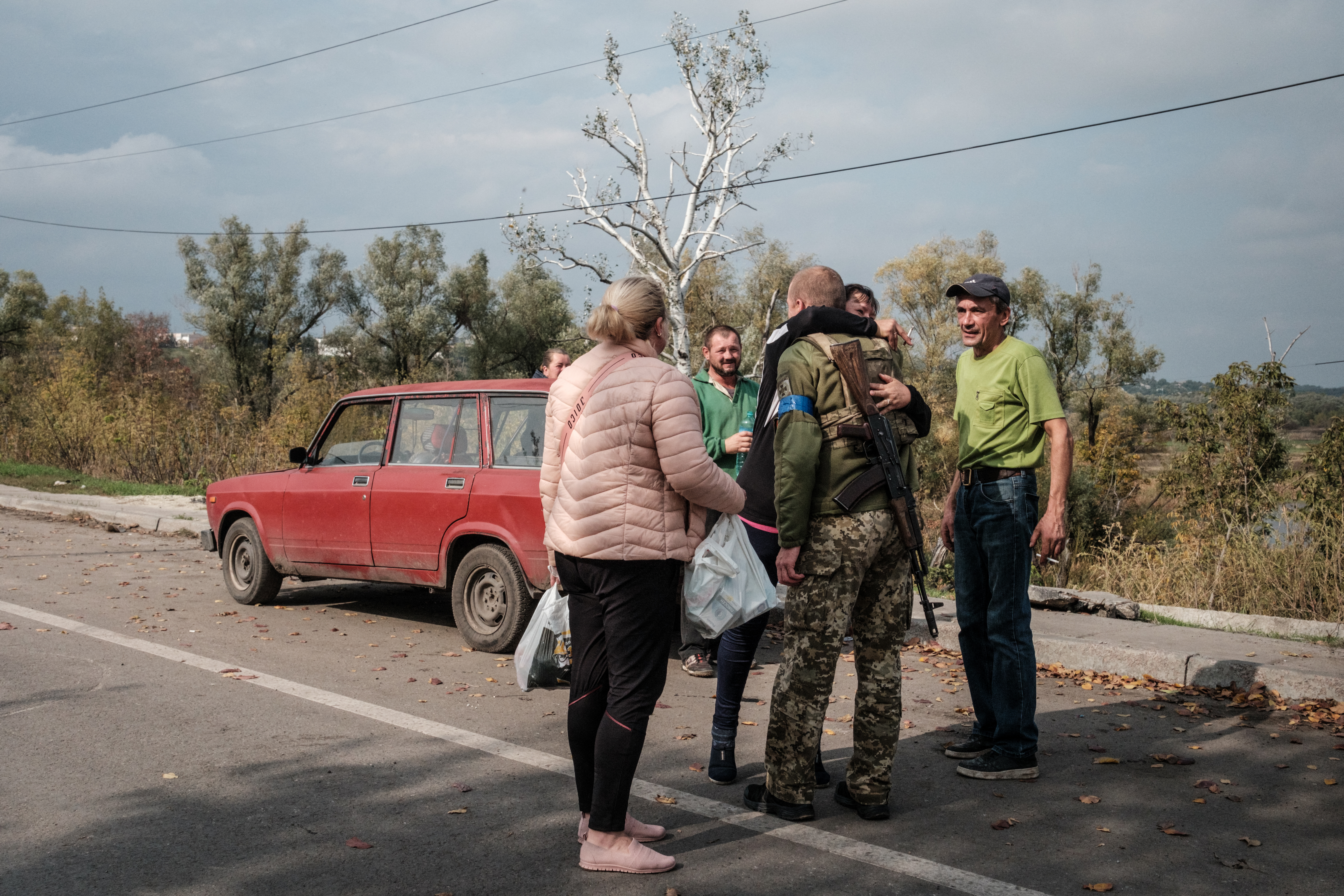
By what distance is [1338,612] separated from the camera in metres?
8.23

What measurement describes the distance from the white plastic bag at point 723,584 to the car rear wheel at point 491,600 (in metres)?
3.02

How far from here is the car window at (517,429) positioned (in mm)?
6883

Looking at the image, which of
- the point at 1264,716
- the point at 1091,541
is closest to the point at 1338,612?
the point at 1264,716

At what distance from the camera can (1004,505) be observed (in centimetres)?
452

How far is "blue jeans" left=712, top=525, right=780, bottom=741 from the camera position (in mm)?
4387

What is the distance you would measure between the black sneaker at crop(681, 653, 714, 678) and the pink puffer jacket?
3.11 meters

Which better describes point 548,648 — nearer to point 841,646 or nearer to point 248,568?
point 841,646

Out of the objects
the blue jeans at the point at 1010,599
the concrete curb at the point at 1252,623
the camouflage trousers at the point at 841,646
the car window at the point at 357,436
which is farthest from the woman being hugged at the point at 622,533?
the concrete curb at the point at 1252,623

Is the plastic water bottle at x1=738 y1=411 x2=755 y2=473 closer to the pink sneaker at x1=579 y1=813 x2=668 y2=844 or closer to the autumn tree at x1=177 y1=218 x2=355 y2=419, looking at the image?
the pink sneaker at x1=579 y1=813 x2=668 y2=844

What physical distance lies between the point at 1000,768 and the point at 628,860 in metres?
1.86

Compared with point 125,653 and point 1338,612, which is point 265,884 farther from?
point 1338,612

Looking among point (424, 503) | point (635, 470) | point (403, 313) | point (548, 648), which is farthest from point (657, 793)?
point (403, 313)

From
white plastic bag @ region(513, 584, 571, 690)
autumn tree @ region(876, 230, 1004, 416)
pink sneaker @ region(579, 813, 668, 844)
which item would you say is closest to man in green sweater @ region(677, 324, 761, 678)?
white plastic bag @ region(513, 584, 571, 690)

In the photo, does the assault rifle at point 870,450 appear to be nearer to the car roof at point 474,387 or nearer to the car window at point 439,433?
the car roof at point 474,387
